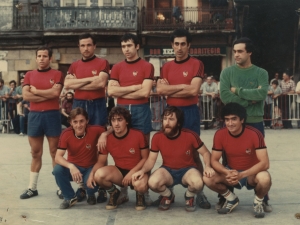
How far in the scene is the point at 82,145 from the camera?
622 cm

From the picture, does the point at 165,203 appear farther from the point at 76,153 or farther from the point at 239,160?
the point at 76,153

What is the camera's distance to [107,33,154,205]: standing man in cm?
621

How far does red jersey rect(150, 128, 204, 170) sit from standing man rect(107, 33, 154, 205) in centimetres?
45

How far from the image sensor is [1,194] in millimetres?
6766

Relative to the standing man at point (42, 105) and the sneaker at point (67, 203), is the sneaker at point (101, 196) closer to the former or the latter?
the sneaker at point (67, 203)

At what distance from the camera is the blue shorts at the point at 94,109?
6523 millimetres

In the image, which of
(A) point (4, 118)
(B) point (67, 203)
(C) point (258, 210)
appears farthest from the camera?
(A) point (4, 118)

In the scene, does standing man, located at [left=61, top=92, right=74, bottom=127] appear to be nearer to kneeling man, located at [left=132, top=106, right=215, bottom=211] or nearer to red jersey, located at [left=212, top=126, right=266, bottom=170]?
kneeling man, located at [left=132, top=106, right=215, bottom=211]

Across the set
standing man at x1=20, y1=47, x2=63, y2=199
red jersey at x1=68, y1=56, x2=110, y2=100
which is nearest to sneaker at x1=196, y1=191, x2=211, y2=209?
red jersey at x1=68, y1=56, x2=110, y2=100

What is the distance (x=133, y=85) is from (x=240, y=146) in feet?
4.83

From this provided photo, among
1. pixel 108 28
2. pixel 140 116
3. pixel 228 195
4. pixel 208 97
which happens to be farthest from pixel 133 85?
pixel 108 28

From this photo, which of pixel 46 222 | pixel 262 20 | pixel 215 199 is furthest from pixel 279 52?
pixel 46 222

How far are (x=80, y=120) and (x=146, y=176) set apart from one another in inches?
39.8

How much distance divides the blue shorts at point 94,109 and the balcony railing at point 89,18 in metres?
17.2
